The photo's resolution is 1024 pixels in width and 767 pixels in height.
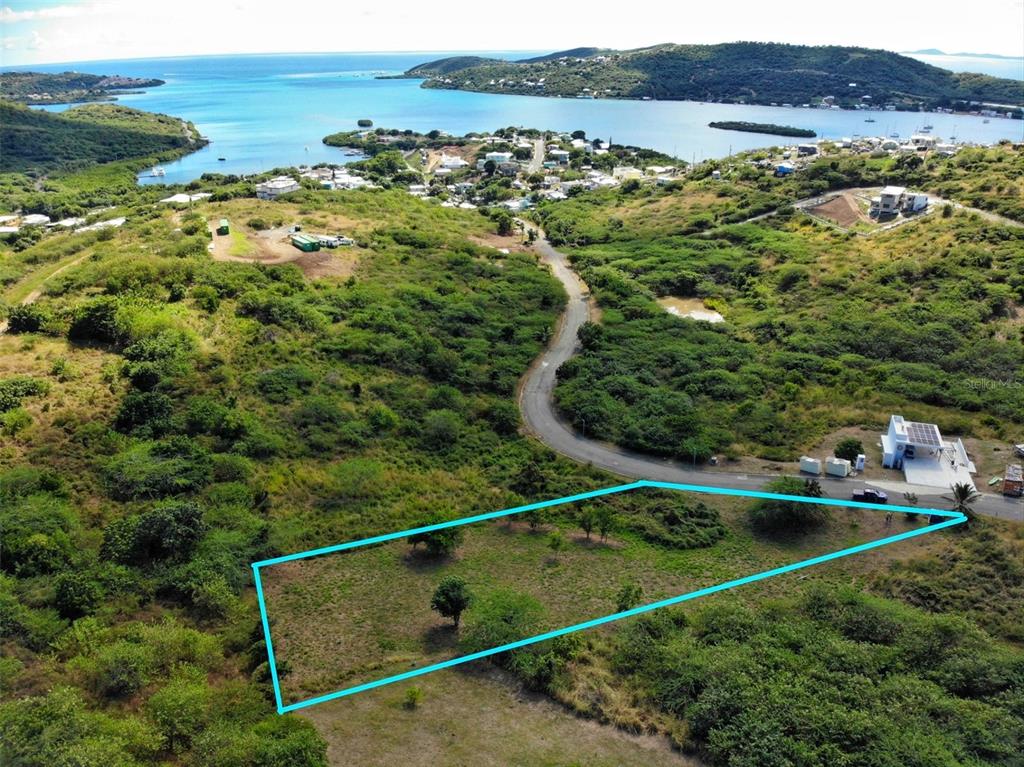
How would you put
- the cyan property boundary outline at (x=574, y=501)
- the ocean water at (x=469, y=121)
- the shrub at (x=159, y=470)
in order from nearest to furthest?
the cyan property boundary outline at (x=574, y=501), the shrub at (x=159, y=470), the ocean water at (x=469, y=121)

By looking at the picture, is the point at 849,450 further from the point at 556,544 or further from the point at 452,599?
the point at 452,599

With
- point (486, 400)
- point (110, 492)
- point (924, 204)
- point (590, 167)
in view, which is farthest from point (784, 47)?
point (110, 492)

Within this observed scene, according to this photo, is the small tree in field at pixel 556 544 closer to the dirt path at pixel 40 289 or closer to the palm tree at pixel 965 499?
the palm tree at pixel 965 499

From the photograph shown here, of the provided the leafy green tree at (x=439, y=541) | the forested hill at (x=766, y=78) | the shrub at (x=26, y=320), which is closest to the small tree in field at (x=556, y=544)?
the leafy green tree at (x=439, y=541)

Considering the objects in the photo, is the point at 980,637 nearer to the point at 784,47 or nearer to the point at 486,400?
the point at 486,400

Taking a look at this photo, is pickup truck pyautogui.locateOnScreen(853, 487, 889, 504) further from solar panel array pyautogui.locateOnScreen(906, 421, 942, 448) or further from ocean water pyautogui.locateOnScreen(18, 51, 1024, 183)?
ocean water pyautogui.locateOnScreen(18, 51, 1024, 183)

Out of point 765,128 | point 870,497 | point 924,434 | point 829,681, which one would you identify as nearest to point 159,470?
point 829,681
